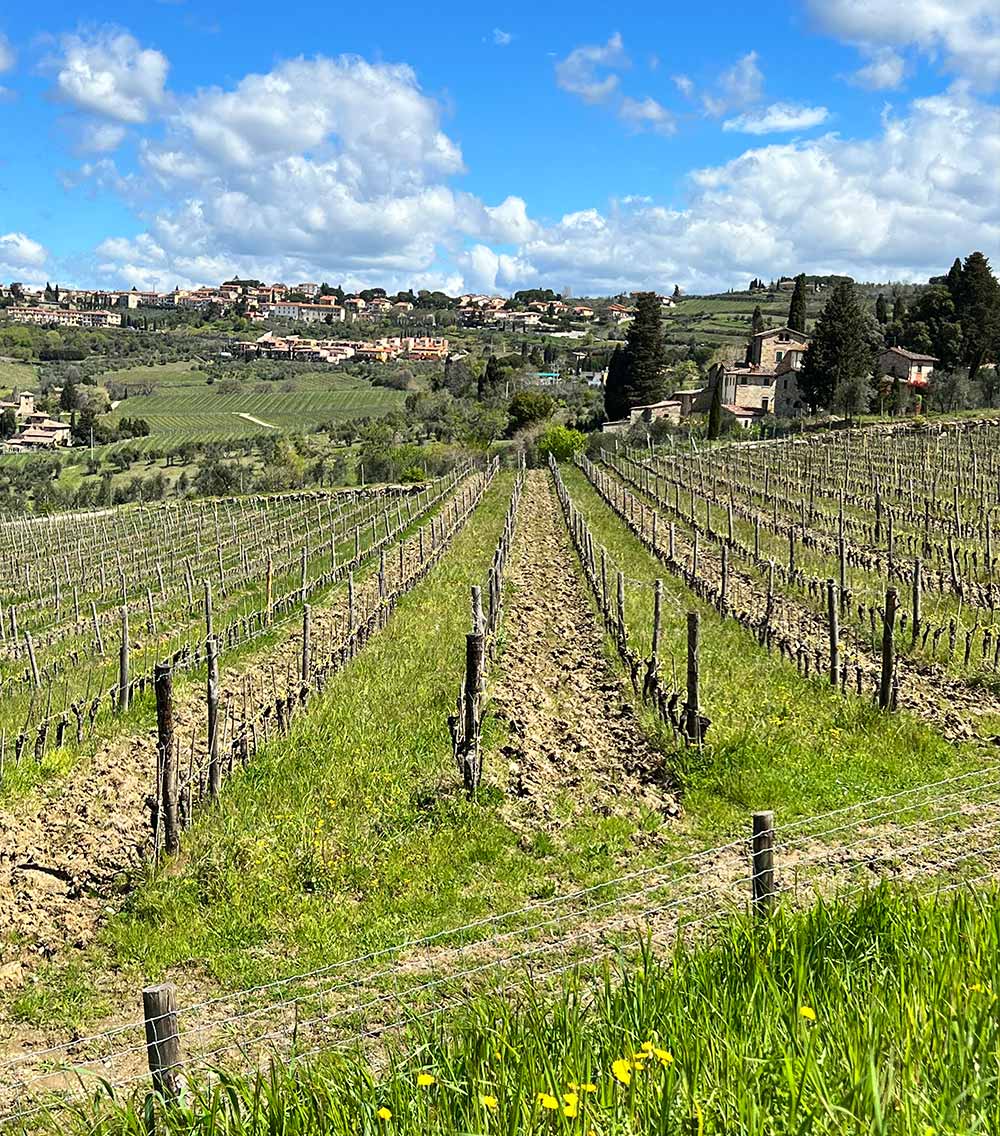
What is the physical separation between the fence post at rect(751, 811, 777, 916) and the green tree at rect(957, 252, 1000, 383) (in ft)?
250

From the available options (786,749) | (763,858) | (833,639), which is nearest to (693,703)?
(786,749)

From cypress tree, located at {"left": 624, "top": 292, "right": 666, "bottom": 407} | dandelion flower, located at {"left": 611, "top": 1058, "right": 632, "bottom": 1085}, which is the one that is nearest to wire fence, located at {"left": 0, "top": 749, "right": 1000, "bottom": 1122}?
dandelion flower, located at {"left": 611, "top": 1058, "right": 632, "bottom": 1085}

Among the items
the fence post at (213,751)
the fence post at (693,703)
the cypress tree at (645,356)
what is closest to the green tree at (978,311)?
the cypress tree at (645,356)

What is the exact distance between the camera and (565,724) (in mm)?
12109

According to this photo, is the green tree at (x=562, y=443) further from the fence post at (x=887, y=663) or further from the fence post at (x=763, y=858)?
the fence post at (x=763, y=858)

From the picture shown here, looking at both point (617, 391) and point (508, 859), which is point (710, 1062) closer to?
point (508, 859)

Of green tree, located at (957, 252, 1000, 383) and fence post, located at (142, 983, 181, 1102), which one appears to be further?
green tree, located at (957, 252, 1000, 383)

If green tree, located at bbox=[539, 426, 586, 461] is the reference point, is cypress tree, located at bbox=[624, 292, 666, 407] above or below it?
above

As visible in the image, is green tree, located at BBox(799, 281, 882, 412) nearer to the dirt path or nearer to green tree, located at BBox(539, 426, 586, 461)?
green tree, located at BBox(539, 426, 586, 461)

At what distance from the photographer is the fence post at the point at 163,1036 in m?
3.92

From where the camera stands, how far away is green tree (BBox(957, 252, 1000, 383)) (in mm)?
74000

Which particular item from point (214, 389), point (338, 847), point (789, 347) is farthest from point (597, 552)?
point (214, 389)

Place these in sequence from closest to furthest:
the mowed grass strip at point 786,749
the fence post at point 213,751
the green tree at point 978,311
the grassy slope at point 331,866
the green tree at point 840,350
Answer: the grassy slope at point 331,866 < the mowed grass strip at point 786,749 < the fence post at point 213,751 < the green tree at point 840,350 < the green tree at point 978,311

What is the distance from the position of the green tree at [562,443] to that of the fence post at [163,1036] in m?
66.6
